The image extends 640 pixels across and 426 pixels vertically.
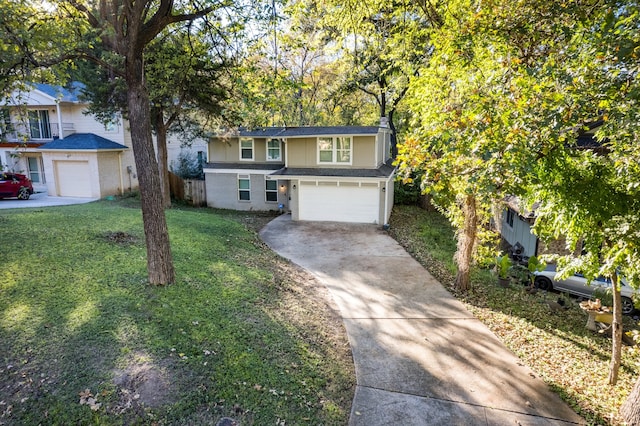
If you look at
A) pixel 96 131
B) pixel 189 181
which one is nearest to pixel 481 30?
pixel 189 181

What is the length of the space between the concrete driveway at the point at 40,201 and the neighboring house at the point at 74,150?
593mm

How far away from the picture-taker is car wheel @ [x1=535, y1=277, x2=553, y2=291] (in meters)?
10.6

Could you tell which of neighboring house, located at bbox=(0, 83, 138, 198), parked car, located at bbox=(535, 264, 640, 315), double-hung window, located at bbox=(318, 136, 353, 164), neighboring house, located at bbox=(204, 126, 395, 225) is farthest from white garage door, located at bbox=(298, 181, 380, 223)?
neighboring house, located at bbox=(0, 83, 138, 198)

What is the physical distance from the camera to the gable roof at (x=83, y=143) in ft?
63.6

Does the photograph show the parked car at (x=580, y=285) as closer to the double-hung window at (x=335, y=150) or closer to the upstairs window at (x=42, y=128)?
the double-hung window at (x=335, y=150)

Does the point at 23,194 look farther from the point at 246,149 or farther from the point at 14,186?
the point at 246,149

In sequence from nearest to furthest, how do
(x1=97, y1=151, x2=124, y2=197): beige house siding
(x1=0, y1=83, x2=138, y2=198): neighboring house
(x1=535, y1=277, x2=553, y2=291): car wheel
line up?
1. (x1=535, y1=277, x2=553, y2=291): car wheel
2. (x1=0, y1=83, x2=138, y2=198): neighboring house
3. (x1=97, y1=151, x2=124, y2=197): beige house siding

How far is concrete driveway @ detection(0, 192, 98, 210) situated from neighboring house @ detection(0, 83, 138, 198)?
0.59 meters

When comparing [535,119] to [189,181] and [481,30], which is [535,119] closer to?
[481,30]

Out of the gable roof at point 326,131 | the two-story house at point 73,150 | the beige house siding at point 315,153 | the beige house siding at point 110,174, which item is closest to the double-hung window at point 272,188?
the beige house siding at point 315,153

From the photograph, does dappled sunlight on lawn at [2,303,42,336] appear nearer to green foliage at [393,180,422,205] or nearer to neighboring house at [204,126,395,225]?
neighboring house at [204,126,395,225]

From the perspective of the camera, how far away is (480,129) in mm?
4859

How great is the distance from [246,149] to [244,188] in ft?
7.30

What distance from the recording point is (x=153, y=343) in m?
5.14
